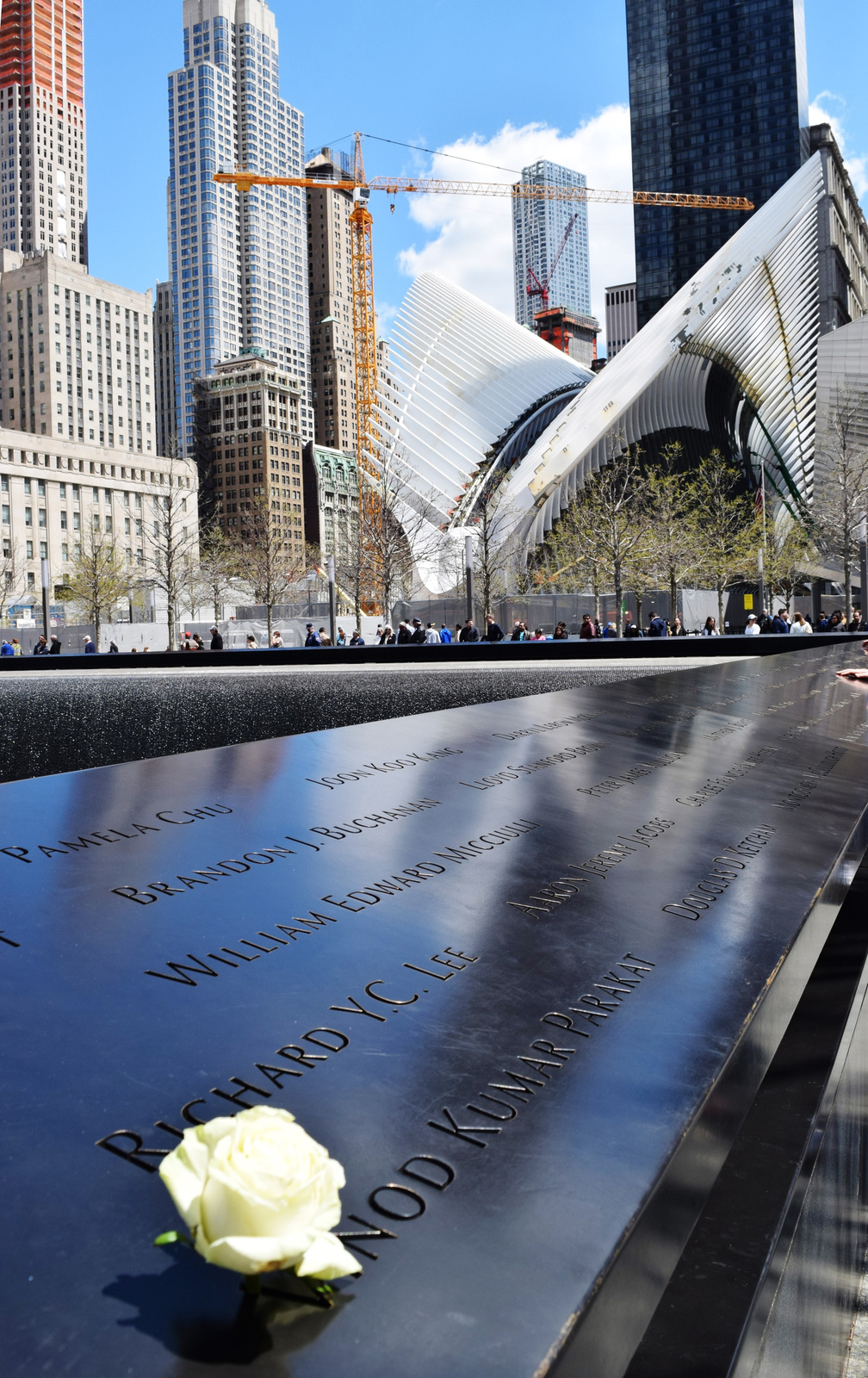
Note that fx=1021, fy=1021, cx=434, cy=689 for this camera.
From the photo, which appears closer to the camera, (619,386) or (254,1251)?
(254,1251)

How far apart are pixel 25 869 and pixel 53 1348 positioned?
151 cm

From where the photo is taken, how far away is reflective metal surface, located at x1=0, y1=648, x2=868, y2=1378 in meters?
0.97

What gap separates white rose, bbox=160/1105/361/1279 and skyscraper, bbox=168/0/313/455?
17304 cm

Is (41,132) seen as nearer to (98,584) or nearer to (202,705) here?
(98,584)

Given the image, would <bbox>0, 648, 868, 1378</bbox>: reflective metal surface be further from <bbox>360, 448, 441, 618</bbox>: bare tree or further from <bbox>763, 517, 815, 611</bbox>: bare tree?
<bbox>360, 448, 441, 618</bbox>: bare tree

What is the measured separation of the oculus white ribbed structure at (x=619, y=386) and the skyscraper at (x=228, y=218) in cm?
11467

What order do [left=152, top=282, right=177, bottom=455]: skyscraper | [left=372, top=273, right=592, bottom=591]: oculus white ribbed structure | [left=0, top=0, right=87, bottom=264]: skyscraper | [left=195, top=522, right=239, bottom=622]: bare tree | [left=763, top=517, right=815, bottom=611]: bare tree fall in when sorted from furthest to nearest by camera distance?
[left=152, top=282, right=177, bottom=455]: skyscraper, [left=0, top=0, right=87, bottom=264]: skyscraper, [left=195, top=522, right=239, bottom=622]: bare tree, [left=372, top=273, right=592, bottom=591]: oculus white ribbed structure, [left=763, top=517, right=815, bottom=611]: bare tree

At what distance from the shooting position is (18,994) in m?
1.60

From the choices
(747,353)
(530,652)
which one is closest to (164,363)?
(747,353)

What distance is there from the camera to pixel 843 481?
32531 millimetres

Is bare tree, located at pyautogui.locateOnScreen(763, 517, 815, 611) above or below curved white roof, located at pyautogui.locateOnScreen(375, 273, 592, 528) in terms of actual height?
below

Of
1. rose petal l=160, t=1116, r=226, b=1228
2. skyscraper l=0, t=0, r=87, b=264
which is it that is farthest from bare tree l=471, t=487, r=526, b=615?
skyscraper l=0, t=0, r=87, b=264

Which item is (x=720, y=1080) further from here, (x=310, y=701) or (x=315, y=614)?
(x=315, y=614)

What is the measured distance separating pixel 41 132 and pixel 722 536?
16247 cm
